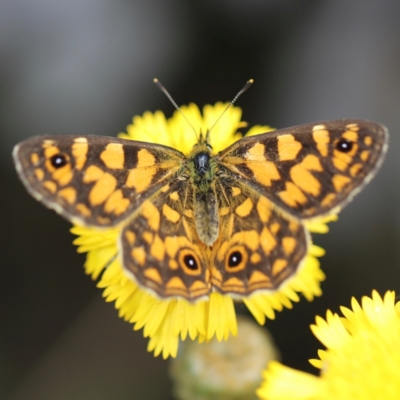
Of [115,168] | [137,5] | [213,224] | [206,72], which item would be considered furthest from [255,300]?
[137,5]

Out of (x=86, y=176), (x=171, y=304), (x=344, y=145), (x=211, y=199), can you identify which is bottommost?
(x=171, y=304)

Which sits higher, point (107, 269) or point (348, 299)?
point (107, 269)

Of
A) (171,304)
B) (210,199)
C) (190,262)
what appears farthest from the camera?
(171,304)

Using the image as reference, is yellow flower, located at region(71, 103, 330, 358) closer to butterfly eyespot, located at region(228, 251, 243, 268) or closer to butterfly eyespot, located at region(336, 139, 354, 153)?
butterfly eyespot, located at region(228, 251, 243, 268)

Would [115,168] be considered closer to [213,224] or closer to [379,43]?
[213,224]

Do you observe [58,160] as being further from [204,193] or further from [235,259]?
[235,259]

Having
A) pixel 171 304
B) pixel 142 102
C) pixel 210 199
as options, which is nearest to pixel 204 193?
pixel 210 199
